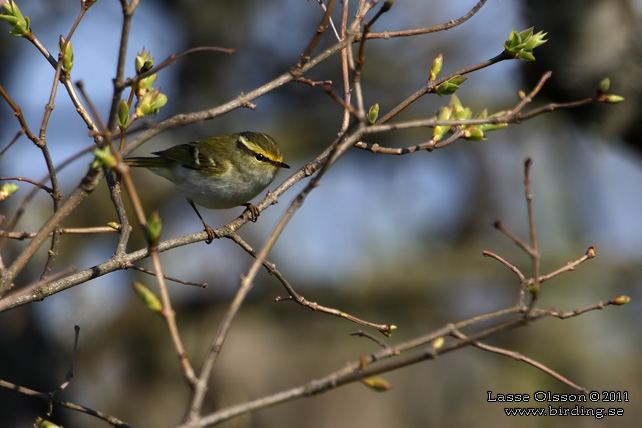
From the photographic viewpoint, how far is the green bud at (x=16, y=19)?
2381 mm

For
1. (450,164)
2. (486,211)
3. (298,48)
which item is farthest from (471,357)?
(298,48)

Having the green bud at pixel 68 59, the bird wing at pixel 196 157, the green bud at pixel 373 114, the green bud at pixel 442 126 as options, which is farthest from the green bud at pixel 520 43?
the bird wing at pixel 196 157

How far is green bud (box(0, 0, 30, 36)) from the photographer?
238 cm

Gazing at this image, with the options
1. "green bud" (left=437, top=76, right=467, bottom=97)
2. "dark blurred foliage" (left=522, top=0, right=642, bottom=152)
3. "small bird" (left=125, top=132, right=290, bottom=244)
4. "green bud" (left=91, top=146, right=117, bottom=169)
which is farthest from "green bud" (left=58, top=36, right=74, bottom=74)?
Answer: "dark blurred foliage" (left=522, top=0, right=642, bottom=152)

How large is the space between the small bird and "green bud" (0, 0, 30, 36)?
1.74 m

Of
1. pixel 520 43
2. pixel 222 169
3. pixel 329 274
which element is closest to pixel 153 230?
pixel 520 43

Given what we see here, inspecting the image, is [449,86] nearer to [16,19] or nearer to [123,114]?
[123,114]

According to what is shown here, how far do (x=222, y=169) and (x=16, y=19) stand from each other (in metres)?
2.03

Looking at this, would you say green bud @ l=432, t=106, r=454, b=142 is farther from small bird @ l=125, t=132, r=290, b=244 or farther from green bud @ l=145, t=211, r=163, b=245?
small bird @ l=125, t=132, r=290, b=244

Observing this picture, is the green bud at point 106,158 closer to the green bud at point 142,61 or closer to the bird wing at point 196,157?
the green bud at point 142,61

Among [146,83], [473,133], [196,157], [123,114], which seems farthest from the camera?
[196,157]

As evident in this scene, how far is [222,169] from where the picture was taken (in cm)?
434

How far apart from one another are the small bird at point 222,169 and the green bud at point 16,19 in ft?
5.71

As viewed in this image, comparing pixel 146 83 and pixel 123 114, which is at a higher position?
pixel 146 83
